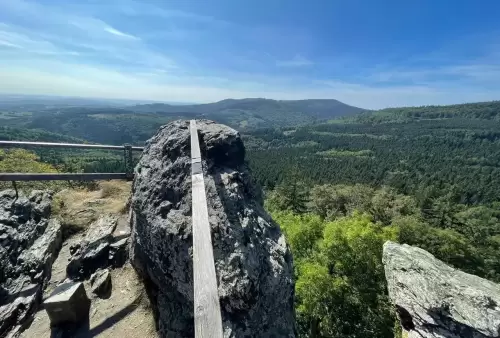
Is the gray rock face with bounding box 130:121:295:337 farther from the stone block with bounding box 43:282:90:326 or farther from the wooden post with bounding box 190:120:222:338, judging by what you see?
the stone block with bounding box 43:282:90:326

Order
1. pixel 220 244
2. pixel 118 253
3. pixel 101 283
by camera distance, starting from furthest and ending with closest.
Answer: pixel 118 253
pixel 101 283
pixel 220 244

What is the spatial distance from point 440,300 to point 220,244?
7639 mm

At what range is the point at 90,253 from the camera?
695cm

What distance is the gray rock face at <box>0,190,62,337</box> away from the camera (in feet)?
18.6

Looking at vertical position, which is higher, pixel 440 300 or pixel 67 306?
pixel 67 306

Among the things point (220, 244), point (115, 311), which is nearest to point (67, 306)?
point (115, 311)

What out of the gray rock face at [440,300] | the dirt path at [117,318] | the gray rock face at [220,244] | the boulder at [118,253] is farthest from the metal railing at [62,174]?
the gray rock face at [440,300]

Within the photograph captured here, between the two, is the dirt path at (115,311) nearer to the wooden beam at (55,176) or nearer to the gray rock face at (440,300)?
the wooden beam at (55,176)

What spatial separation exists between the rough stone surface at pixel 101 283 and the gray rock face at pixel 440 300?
888 centimetres

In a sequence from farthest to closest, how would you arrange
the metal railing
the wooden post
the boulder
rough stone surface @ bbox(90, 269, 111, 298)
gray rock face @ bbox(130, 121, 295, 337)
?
the metal railing
the boulder
rough stone surface @ bbox(90, 269, 111, 298)
gray rock face @ bbox(130, 121, 295, 337)
the wooden post

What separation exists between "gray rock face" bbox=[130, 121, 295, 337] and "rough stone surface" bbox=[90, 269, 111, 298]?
0.93 metres

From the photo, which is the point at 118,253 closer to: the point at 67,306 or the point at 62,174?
the point at 67,306

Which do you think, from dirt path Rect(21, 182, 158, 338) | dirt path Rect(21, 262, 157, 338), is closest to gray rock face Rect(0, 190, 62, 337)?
dirt path Rect(21, 182, 158, 338)

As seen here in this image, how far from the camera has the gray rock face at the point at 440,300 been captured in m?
7.77
